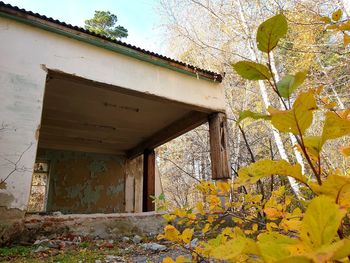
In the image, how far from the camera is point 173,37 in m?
12.4

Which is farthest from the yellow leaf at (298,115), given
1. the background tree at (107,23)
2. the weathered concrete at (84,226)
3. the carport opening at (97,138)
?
the background tree at (107,23)

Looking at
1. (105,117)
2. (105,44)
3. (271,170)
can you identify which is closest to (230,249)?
(271,170)

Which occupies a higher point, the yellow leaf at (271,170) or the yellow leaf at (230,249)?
the yellow leaf at (271,170)

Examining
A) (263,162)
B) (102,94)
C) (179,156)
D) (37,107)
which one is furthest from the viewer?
(179,156)

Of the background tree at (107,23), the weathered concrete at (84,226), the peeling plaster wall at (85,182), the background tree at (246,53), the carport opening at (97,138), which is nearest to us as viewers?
the weathered concrete at (84,226)

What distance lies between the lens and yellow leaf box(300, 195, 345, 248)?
319 millimetres

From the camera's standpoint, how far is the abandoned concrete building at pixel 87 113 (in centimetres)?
402

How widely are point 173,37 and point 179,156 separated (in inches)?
235

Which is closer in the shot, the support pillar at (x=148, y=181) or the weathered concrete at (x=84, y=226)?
the weathered concrete at (x=84, y=226)

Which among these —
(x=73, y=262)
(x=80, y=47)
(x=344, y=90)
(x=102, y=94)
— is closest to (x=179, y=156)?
(x=344, y=90)

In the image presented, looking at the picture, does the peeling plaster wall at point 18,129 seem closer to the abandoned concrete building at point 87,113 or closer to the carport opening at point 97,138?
the abandoned concrete building at point 87,113

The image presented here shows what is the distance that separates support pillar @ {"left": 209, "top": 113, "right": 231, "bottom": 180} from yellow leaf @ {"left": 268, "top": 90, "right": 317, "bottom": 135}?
546cm

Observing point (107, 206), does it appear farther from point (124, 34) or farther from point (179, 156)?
point (124, 34)

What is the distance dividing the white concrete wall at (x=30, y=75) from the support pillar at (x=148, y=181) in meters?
3.94
